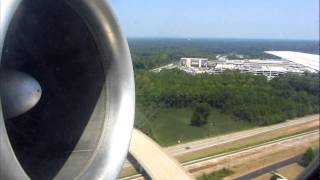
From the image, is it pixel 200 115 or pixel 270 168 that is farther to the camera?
pixel 200 115

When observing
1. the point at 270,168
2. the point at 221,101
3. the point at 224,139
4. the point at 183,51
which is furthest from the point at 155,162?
the point at 183,51

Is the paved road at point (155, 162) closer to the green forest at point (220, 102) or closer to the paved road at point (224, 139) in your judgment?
the paved road at point (224, 139)

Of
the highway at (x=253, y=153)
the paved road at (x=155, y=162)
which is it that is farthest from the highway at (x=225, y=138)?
the paved road at (x=155, y=162)

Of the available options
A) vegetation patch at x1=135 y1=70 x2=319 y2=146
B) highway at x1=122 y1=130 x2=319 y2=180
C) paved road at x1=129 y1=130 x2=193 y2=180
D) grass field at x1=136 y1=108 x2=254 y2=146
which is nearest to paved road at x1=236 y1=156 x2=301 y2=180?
highway at x1=122 y1=130 x2=319 y2=180

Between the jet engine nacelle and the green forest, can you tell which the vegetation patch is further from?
the jet engine nacelle

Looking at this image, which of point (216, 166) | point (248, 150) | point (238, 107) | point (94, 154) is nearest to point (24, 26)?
point (94, 154)

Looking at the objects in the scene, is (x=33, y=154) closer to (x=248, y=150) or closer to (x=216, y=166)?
(x=216, y=166)

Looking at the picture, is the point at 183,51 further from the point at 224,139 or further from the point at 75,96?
the point at 75,96
